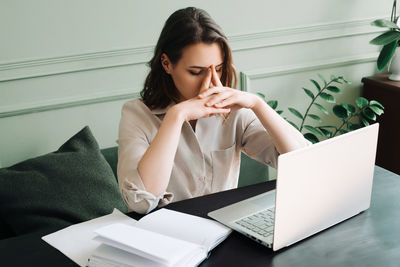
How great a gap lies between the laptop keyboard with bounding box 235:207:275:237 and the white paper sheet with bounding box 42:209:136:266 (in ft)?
0.93

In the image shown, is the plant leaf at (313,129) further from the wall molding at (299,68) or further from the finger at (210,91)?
the finger at (210,91)

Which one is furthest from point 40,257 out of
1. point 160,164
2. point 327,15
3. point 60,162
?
point 327,15

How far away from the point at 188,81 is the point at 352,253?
2.45ft

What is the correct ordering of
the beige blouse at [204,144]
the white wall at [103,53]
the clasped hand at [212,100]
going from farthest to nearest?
1. the white wall at [103,53]
2. the beige blouse at [204,144]
3. the clasped hand at [212,100]

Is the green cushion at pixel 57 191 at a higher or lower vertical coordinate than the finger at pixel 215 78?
lower

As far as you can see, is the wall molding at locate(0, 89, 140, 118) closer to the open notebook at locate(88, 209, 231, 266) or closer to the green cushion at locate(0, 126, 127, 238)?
the green cushion at locate(0, 126, 127, 238)

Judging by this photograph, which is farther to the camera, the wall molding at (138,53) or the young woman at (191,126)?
the wall molding at (138,53)

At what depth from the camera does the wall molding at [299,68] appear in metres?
2.52

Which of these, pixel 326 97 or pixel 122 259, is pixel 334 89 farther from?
pixel 122 259

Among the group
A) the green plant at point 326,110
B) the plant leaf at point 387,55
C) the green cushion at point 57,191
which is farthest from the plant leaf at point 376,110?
the green cushion at point 57,191

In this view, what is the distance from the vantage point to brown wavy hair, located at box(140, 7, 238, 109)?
1451 millimetres

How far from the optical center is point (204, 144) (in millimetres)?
1579

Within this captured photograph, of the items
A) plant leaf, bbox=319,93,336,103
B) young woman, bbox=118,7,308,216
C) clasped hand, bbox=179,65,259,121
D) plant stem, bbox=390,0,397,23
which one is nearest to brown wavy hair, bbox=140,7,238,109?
young woman, bbox=118,7,308,216

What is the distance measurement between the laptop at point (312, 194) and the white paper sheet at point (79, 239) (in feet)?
0.88
